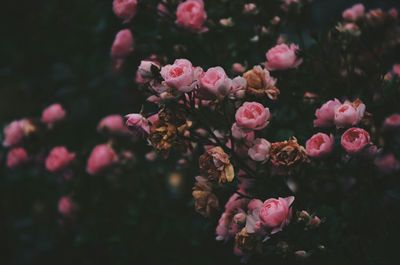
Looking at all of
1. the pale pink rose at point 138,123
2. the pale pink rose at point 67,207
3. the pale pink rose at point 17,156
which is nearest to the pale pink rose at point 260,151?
the pale pink rose at point 138,123

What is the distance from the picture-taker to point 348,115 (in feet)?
4.32

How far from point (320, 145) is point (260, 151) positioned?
187mm

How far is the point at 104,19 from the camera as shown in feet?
8.81

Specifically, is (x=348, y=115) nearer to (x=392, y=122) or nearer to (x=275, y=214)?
(x=275, y=214)

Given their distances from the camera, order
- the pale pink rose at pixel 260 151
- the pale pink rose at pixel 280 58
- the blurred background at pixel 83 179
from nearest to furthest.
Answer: the pale pink rose at pixel 260 151 → the pale pink rose at pixel 280 58 → the blurred background at pixel 83 179

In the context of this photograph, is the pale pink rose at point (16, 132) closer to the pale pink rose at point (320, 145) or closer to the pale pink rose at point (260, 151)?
the pale pink rose at point (260, 151)

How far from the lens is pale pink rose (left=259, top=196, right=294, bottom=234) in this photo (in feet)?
4.01

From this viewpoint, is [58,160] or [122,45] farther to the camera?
[58,160]

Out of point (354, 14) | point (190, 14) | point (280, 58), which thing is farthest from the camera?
point (354, 14)

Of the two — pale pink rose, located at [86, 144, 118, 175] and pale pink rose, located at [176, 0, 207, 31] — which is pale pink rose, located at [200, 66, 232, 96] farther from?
pale pink rose, located at [86, 144, 118, 175]

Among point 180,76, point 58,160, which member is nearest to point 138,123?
point 180,76

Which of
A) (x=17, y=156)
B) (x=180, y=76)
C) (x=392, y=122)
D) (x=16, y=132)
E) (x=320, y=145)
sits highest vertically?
(x=180, y=76)

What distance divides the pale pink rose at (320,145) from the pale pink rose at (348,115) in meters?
0.06

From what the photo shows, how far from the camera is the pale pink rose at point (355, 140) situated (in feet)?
4.32
